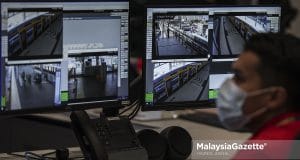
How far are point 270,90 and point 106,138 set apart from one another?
0.86m

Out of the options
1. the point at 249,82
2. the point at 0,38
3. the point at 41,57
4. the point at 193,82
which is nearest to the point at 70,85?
the point at 41,57

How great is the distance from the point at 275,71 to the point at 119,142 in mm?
896

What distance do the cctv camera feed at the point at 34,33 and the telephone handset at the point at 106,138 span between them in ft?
0.74

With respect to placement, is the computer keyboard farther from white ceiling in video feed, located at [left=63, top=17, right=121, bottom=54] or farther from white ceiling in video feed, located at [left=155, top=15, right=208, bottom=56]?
white ceiling in video feed, located at [left=63, top=17, right=121, bottom=54]

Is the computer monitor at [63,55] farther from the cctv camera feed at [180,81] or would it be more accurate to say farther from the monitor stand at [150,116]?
the monitor stand at [150,116]

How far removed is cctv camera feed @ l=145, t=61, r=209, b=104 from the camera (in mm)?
2049

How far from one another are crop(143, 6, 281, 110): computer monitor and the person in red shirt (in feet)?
2.58

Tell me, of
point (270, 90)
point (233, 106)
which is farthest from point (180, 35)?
point (270, 90)

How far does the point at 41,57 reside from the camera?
6.04 ft

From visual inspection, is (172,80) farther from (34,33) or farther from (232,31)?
(34,33)

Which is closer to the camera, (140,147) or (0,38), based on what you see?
(0,38)

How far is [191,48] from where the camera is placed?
2104 millimetres

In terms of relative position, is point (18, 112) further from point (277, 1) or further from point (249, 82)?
point (277, 1)

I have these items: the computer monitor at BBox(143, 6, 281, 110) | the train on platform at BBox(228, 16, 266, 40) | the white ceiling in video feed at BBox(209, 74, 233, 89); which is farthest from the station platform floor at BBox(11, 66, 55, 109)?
the train on platform at BBox(228, 16, 266, 40)
